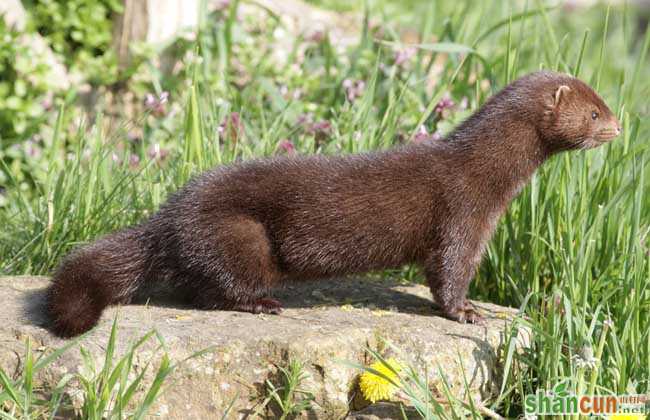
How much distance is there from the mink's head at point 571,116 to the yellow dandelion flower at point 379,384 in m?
1.51

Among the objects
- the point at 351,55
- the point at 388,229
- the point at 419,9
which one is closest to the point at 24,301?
the point at 388,229

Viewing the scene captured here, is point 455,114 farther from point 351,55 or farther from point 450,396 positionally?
point 450,396

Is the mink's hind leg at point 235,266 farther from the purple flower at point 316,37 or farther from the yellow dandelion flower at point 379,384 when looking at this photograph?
the purple flower at point 316,37

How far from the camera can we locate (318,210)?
418cm

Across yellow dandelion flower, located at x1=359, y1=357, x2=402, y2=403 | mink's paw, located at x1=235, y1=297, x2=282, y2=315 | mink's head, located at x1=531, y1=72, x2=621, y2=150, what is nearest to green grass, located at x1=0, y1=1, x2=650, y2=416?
mink's head, located at x1=531, y1=72, x2=621, y2=150

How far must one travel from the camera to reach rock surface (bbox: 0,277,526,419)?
11.7 feet

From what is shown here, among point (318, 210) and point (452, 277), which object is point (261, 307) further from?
point (452, 277)

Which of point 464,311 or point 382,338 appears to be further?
point 464,311

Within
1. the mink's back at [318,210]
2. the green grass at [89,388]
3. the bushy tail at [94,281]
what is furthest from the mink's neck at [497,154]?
the green grass at [89,388]

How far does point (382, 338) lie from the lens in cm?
377

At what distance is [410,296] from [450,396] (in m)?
1.27

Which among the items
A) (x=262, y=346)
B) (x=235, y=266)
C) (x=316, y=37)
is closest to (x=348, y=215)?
(x=235, y=266)

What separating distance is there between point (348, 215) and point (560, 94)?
1182 mm

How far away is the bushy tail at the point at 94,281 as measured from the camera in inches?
145
